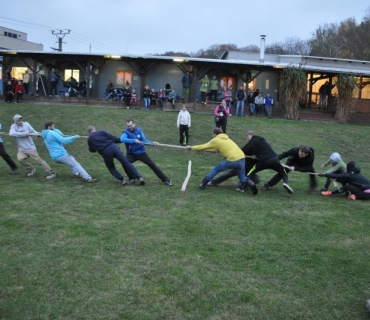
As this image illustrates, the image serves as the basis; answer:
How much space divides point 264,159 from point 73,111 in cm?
1411

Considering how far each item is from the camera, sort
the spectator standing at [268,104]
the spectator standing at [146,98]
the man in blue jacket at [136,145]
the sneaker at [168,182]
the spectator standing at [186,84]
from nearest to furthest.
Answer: the man in blue jacket at [136,145], the sneaker at [168,182], the spectator standing at [146,98], the spectator standing at [268,104], the spectator standing at [186,84]

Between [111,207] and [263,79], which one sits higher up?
[263,79]

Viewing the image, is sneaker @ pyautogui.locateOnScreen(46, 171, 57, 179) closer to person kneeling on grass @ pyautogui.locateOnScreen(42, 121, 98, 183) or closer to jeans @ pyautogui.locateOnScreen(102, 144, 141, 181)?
person kneeling on grass @ pyautogui.locateOnScreen(42, 121, 98, 183)

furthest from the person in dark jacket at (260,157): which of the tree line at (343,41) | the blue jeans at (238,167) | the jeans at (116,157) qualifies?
the tree line at (343,41)

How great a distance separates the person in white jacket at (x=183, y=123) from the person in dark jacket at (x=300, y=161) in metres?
6.60

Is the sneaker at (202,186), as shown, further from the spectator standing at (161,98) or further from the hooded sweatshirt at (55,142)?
the spectator standing at (161,98)

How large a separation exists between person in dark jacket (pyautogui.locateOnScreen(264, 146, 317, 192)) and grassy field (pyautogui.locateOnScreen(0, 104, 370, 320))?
1.23 feet

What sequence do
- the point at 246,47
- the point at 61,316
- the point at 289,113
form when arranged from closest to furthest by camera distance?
the point at 61,316, the point at 289,113, the point at 246,47

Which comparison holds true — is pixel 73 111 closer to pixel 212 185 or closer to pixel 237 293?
pixel 212 185

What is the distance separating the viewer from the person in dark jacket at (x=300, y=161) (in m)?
9.86

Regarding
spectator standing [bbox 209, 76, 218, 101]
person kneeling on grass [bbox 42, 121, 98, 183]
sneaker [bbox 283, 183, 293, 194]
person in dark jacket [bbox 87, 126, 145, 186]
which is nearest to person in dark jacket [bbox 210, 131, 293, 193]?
sneaker [bbox 283, 183, 293, 194]

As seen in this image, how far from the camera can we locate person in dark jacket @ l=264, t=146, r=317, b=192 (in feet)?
32.3

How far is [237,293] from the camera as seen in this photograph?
4.69 m

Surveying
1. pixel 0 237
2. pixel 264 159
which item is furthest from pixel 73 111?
pixel 0 237
